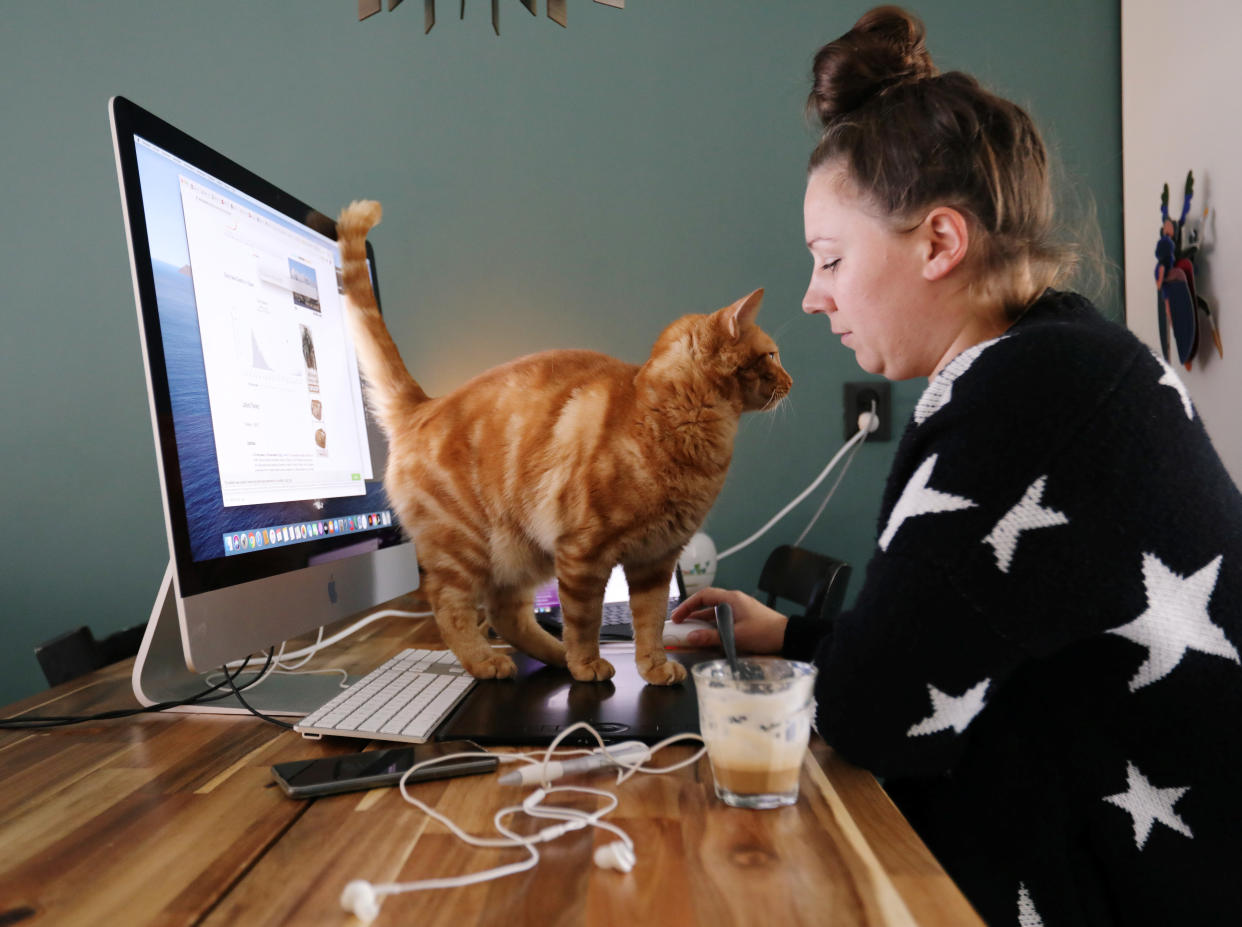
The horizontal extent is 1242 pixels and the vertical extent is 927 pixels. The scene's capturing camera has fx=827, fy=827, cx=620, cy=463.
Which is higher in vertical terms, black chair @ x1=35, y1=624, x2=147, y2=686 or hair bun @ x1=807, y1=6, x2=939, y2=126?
hair bun @ x1=807, y1=6, x2=939, y2=126

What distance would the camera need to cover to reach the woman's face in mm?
854

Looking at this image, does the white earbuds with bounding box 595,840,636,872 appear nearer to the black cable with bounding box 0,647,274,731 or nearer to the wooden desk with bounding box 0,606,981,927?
the wooden desk with bounding box 0,606,981,927

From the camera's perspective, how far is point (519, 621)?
1.05 metres

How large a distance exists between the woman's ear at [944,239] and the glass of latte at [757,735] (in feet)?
1.52

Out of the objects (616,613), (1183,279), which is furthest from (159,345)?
(1183,279)

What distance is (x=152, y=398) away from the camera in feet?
2.44

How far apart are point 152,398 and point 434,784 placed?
427 millimetres

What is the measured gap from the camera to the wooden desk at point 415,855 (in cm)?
45

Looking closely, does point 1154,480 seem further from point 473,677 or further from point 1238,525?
point 473,677

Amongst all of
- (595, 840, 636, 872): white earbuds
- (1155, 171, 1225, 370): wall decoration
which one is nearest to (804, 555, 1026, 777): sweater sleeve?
(595, 840, 636, 872): white earbuds

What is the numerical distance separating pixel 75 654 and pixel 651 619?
855mm

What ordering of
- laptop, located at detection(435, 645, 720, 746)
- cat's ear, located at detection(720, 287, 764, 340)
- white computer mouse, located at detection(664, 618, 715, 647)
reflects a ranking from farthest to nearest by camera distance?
white computer mouse, located at detection(664, 618, 715, 647)
cat's ear, located at detection(720, 287, 764, 340)
laptop, located at detection(435, 645, 720, 746)

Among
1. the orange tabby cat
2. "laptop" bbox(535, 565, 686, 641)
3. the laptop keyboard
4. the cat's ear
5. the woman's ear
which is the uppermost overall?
the woman's ear

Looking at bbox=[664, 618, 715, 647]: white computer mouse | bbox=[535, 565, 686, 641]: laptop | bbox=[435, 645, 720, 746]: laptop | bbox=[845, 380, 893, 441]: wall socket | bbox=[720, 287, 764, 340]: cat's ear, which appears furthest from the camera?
bbox=[845, 380, 893, 441]: wall socket
